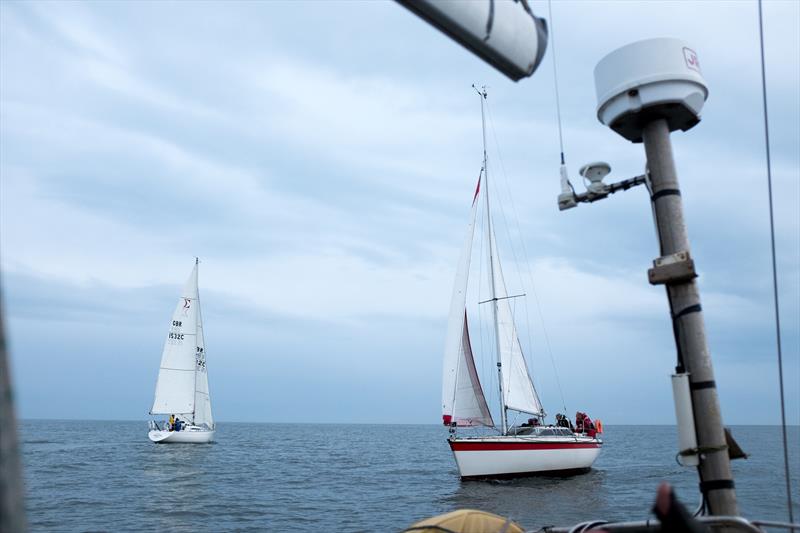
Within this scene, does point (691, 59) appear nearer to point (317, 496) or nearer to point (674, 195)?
point (674, 195)

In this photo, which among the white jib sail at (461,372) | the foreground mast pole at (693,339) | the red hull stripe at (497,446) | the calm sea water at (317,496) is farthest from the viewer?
the white jib sail at (461,372)

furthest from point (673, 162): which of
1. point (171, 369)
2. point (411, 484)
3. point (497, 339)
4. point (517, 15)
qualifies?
point (171, 369)

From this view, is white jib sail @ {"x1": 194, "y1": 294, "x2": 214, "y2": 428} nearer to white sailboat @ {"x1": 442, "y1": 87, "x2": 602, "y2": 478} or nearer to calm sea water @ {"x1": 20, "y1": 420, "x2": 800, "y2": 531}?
calm sea water @ {"x1": 20, "y1": 420, "x2": 800, "y2": 531}

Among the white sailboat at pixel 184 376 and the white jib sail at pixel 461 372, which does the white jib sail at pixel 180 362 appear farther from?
the white jib sail at pixel 461 372

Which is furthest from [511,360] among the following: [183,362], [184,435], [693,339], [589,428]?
[184,435]

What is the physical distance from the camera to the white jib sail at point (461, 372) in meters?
30.2

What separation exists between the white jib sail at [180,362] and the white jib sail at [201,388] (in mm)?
951

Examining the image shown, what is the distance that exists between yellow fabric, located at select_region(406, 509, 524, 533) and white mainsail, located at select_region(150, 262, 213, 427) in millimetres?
57511

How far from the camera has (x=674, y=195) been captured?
18.7 ft

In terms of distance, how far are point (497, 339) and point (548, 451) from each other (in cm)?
651

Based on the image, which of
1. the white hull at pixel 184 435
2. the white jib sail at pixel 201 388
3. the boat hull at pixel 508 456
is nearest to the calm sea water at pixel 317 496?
the boat hull at pixel 508 456

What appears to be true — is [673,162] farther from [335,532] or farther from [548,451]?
[548,451]

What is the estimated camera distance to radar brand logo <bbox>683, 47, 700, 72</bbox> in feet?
19.0

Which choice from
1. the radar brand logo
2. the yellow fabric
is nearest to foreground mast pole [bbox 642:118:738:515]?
the radar brand logo
